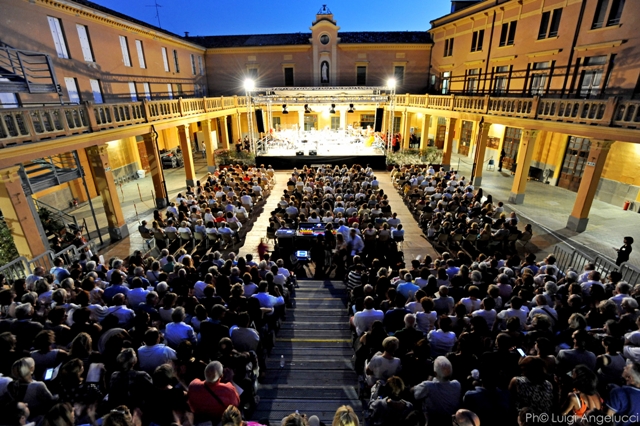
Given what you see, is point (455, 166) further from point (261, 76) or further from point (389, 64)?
point (261, 76)

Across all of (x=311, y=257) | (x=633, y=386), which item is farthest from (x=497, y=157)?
(x=633, y=386)

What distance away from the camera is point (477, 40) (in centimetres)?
2241

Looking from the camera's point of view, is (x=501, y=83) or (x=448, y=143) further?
(x=501, y=83)

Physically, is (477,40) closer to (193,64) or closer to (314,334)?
(193,64)

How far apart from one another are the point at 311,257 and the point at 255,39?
28.3 metres

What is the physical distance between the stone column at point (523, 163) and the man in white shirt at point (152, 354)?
15.8 meters

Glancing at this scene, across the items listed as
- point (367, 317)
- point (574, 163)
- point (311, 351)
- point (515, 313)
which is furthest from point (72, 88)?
point (574, 163)

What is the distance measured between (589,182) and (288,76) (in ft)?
84.6

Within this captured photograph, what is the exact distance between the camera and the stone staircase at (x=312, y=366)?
15.3 feet

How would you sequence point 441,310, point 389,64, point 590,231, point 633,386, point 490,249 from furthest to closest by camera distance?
point 389,64
point 590,231
point 490,249
point 441,310
point 633,386

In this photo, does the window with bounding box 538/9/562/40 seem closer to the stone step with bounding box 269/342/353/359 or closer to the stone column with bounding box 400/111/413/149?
the stone column with bounding box 400/111/413/149

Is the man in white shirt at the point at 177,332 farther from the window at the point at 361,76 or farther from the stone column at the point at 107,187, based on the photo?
the window at the point at 361,76

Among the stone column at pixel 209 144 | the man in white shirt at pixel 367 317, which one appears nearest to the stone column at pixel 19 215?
the man in white shirt at pixel 367 317

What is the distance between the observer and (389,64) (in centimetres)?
2938
